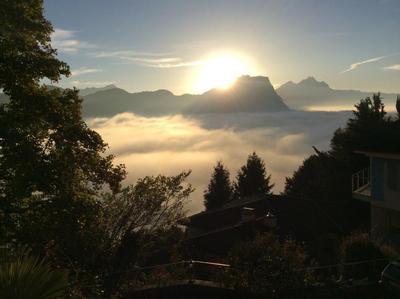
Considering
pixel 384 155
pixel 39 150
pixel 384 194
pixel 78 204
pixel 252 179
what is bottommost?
pixel 252 179

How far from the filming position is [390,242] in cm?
1852

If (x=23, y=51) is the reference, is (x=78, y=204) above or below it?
below

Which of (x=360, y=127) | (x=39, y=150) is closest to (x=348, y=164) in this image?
(x=360, y=127)

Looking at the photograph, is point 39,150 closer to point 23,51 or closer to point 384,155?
point 23,51

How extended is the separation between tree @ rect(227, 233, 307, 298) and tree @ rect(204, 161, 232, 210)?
69062 millimetres

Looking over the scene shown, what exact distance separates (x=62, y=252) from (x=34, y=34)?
5.59 m

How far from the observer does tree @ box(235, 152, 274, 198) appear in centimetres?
7825

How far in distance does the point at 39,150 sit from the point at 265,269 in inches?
232


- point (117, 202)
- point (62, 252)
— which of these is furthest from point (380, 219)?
point (62, 252)

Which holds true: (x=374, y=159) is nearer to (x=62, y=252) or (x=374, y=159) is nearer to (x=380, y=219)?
(x=380, y=219)

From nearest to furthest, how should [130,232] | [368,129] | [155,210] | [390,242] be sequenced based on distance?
1. [130,232]
2. [155,210]
3. [390,242]
4. [368,129]

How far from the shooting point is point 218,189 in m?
80.2

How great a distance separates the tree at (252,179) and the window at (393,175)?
188ft

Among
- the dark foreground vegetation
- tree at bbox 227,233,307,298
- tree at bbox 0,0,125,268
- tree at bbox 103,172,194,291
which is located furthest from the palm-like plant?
tree at bbox 227,233,307,298
